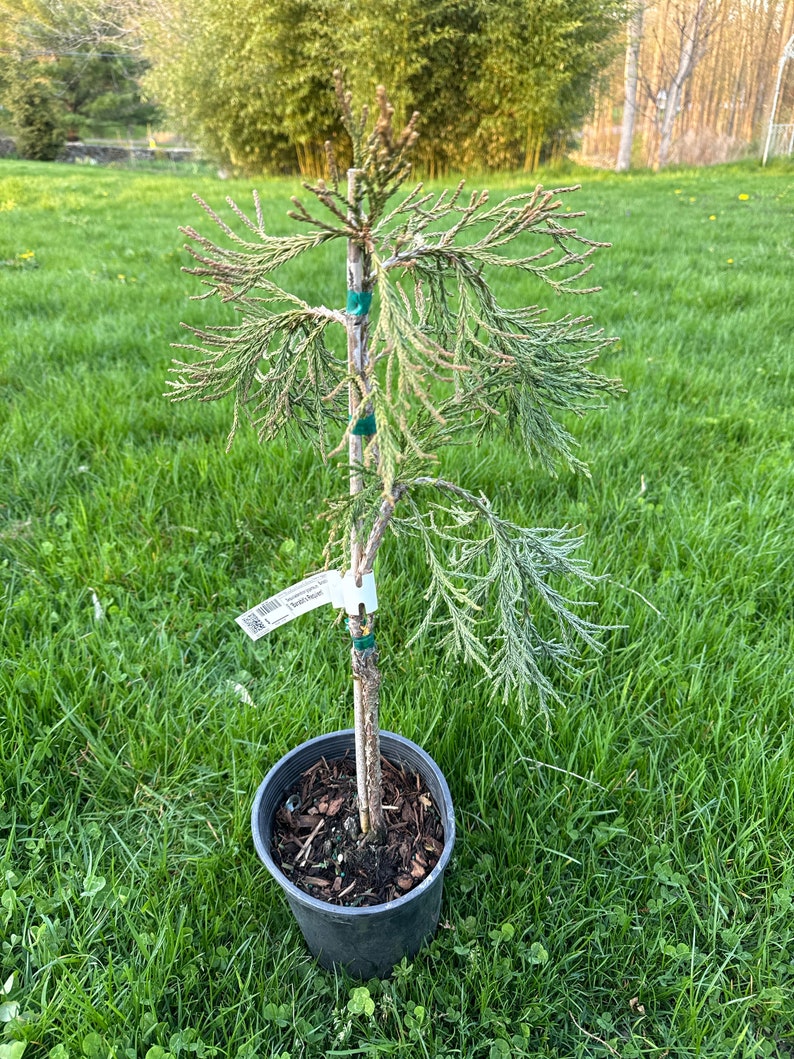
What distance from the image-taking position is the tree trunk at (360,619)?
38.5 inches

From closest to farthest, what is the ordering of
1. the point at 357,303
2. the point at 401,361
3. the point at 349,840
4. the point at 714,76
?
the point at 401,361
the point at 357,303
the point at 349,840
the point at 714,76

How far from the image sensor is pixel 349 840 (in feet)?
5.04

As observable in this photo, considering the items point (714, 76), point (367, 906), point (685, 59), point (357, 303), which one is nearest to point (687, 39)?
point (685, 59)

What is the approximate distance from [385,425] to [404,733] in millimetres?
1238

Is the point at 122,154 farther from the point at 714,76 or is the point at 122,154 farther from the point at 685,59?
the point at 714,76

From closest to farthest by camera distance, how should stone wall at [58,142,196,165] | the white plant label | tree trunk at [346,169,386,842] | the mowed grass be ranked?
tree trunk at [346,169,386,842] < the white plant label < the mowed grass < stone wall at [58,142,196,165]

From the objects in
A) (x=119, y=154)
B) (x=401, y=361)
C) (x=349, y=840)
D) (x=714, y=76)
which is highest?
(x=714, y=76)

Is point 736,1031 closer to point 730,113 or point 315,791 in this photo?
point 315,791

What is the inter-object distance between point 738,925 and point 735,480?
79.6 inches

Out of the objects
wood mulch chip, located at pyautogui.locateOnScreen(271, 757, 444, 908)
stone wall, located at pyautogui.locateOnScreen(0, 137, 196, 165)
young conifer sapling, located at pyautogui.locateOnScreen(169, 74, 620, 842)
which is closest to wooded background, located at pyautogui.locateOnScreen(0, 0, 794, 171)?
stone wall, located at pyautogui.locateOnScreen(0, 137, 196, 165)

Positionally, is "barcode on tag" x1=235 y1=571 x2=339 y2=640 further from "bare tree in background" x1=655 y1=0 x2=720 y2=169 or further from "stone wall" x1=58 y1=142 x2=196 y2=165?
"stone wall" x1=58 y1=142 x2=196 y2=165

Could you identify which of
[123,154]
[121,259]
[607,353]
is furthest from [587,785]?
[123,154]

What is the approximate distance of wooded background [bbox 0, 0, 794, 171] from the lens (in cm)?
1416

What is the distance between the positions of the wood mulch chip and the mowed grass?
133 mm
